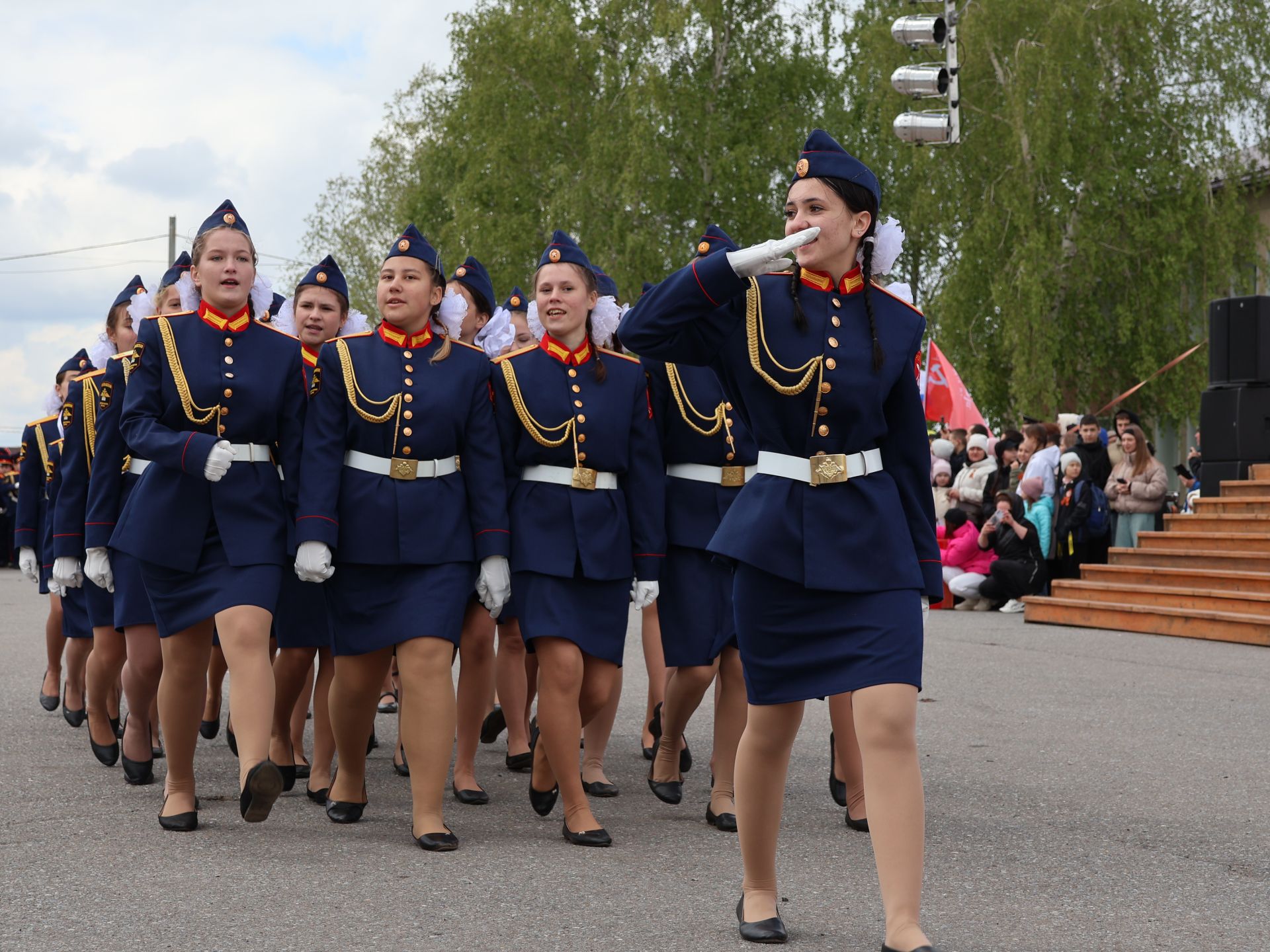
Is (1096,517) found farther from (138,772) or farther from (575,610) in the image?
(138,772)

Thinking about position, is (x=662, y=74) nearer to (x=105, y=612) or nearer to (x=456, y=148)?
(x=456, y=148)

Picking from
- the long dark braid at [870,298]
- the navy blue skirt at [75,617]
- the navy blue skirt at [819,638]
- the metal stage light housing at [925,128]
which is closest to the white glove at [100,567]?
the navy blue skirt at [75,617]

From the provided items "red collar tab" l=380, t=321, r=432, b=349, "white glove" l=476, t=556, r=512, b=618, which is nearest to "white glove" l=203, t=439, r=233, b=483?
"red collar tab" l=380, t=321, r=432, b=349

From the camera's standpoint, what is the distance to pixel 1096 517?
→ 15344mm

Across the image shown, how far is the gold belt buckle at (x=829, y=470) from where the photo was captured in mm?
4258

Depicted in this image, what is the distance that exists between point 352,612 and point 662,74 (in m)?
27.3

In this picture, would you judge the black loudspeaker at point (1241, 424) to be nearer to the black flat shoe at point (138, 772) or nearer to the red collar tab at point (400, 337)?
the red collar tab at point (400, 337)

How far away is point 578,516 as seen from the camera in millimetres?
5766

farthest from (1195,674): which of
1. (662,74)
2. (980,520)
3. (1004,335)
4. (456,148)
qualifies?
(456,148)

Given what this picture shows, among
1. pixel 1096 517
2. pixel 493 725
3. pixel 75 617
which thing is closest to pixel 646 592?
pixel 493 725

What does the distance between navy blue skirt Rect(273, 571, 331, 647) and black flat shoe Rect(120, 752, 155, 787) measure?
29.0 inches

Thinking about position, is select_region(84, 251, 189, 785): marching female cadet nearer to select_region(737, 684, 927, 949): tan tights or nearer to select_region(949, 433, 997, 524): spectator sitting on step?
select_region(737, 684, 927, 949): tan tights

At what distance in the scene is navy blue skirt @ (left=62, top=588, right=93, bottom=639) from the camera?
8250mm

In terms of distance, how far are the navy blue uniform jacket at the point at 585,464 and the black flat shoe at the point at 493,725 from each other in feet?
6.38
